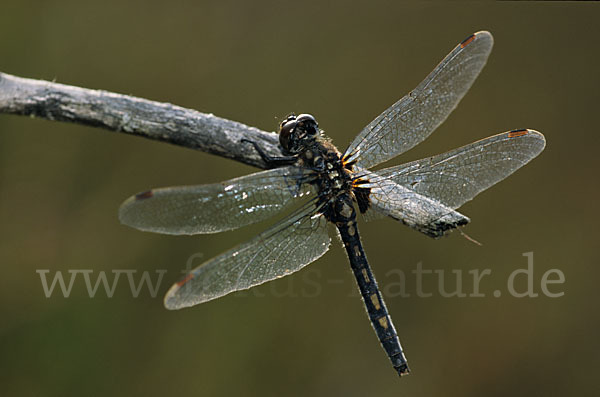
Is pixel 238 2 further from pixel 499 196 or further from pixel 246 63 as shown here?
pixel 499 196

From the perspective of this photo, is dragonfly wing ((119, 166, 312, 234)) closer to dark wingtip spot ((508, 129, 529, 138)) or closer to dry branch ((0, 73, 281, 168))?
dry branch ((0, 73, 281, 168))

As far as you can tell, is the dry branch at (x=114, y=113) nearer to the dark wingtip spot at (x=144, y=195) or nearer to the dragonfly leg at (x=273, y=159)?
the dragonfly leg at (x=273, y=159)

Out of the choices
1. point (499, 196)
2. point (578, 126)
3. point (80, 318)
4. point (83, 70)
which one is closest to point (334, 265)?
point (499, 196)

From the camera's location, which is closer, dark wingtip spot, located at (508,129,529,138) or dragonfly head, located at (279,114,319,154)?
dark wingtip spot, located at (508,129,529,138)

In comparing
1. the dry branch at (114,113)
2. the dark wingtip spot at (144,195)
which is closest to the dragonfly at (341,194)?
the dark wingtip spot at (144,195)

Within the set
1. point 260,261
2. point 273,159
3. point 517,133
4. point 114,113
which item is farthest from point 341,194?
point 114,113

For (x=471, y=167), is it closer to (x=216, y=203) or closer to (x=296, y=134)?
(x=296, y=134)

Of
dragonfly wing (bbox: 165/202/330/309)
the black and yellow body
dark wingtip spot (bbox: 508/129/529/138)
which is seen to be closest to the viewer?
dragonfly wing (bbox: 165/202/330/309)

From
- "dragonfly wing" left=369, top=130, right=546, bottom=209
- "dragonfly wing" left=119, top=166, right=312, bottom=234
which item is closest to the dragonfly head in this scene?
"dragonfly wing" left=119, top=166, right=312, bottom=234

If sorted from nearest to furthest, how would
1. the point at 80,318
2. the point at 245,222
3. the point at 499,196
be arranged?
1. the point at 245,222
2. the point at 80,318
3. the point at 499,196
